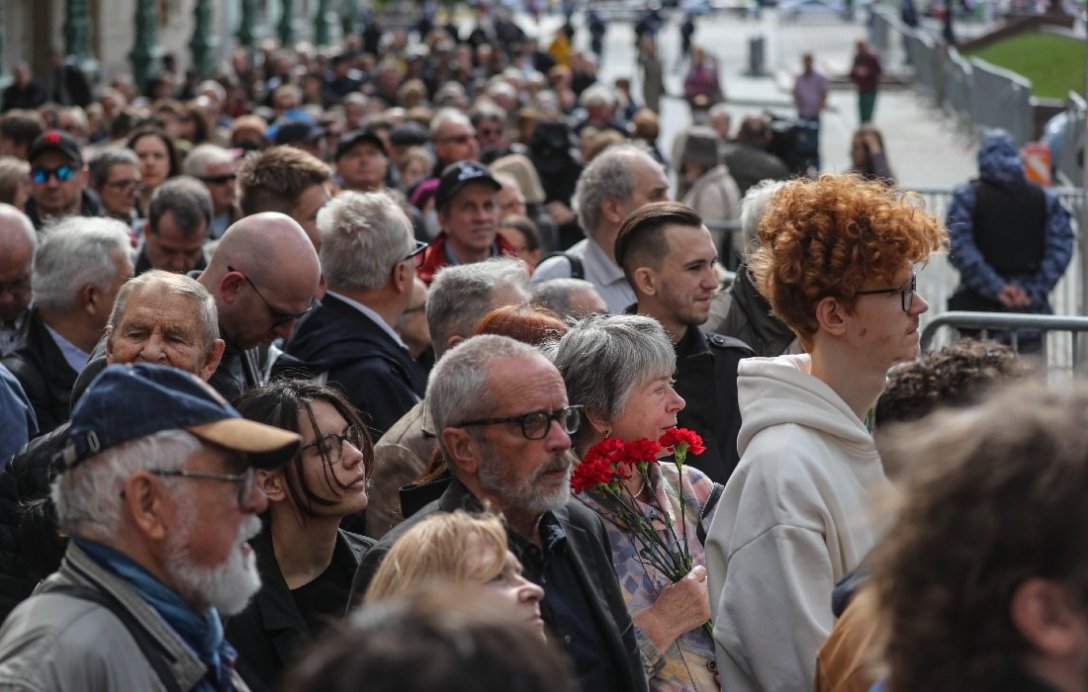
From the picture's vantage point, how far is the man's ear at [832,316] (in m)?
4.47

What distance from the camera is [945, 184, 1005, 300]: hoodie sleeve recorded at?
1105 centimetres

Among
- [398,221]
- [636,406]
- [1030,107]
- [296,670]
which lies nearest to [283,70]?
[1030,107]

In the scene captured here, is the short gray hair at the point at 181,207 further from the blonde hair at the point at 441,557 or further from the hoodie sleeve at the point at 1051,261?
the hoodie sleeve at the point at 1051,261

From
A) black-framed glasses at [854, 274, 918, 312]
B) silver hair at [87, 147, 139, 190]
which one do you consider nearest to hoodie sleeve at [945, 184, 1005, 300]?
silver hair at [87, 147, 139, 190]

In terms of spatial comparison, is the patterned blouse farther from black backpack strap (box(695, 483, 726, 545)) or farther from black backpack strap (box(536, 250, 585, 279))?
black backpack strap (box(536, 250, 585, 279))

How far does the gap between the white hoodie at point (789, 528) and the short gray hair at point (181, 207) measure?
4530 millimetres

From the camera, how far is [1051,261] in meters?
11.2

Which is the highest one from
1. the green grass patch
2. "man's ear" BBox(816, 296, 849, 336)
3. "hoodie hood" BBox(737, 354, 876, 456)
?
"man's ear" BBox(816, 296, 849, 336)

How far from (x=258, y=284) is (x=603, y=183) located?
97.6 inches

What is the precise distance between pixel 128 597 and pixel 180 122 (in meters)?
13.8

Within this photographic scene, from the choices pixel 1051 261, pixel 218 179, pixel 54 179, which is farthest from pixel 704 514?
pixel 1051 261

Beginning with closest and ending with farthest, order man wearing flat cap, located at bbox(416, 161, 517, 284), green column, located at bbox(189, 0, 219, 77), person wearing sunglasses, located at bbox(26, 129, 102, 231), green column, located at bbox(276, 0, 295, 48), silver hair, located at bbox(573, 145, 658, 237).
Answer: silver hair, located at bbox(573, 145, 658, 237), man wearing flat cap, located at bbox(416, 161, 517, 284), person wearing sunglasses, located at bbox(26, 129, 102, 231), green column, located at bbox(189, 0, 219, 77), green column, located at bbox(276, 0, 295, 48)

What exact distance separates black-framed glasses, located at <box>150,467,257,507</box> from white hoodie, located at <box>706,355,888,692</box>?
1325mm

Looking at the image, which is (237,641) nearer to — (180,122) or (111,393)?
(111,393)
